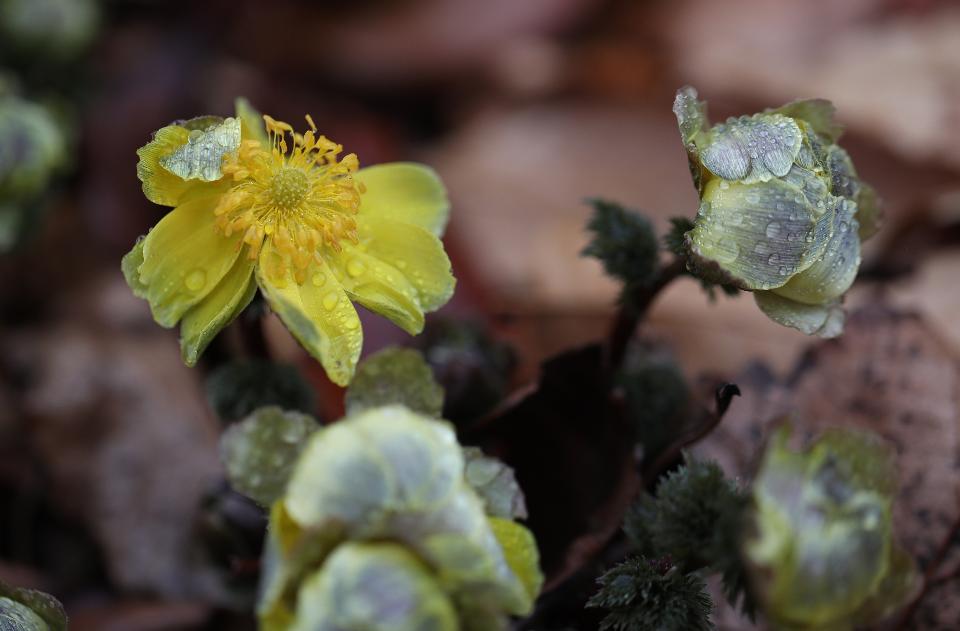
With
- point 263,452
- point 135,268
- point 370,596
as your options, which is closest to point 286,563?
point 370,596

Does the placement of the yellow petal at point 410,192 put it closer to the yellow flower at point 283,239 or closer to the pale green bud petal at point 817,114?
the yellow flower at point 283,239

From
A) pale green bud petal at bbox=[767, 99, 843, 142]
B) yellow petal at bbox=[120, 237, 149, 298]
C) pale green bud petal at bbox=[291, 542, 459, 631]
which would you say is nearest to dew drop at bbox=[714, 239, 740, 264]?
pale green bud petal at bbox=[767, 99, 843, 142]

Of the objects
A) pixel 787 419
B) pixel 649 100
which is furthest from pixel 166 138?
pixel 649 100

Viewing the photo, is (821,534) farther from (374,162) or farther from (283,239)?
(374,162)

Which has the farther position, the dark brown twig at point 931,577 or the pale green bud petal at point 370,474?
the dark brown twig at point 931,577

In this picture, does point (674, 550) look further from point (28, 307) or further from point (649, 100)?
point (649, 100)

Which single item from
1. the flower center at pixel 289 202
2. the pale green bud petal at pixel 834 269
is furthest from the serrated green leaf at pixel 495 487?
the pale green bud petal at pixel 834 269
